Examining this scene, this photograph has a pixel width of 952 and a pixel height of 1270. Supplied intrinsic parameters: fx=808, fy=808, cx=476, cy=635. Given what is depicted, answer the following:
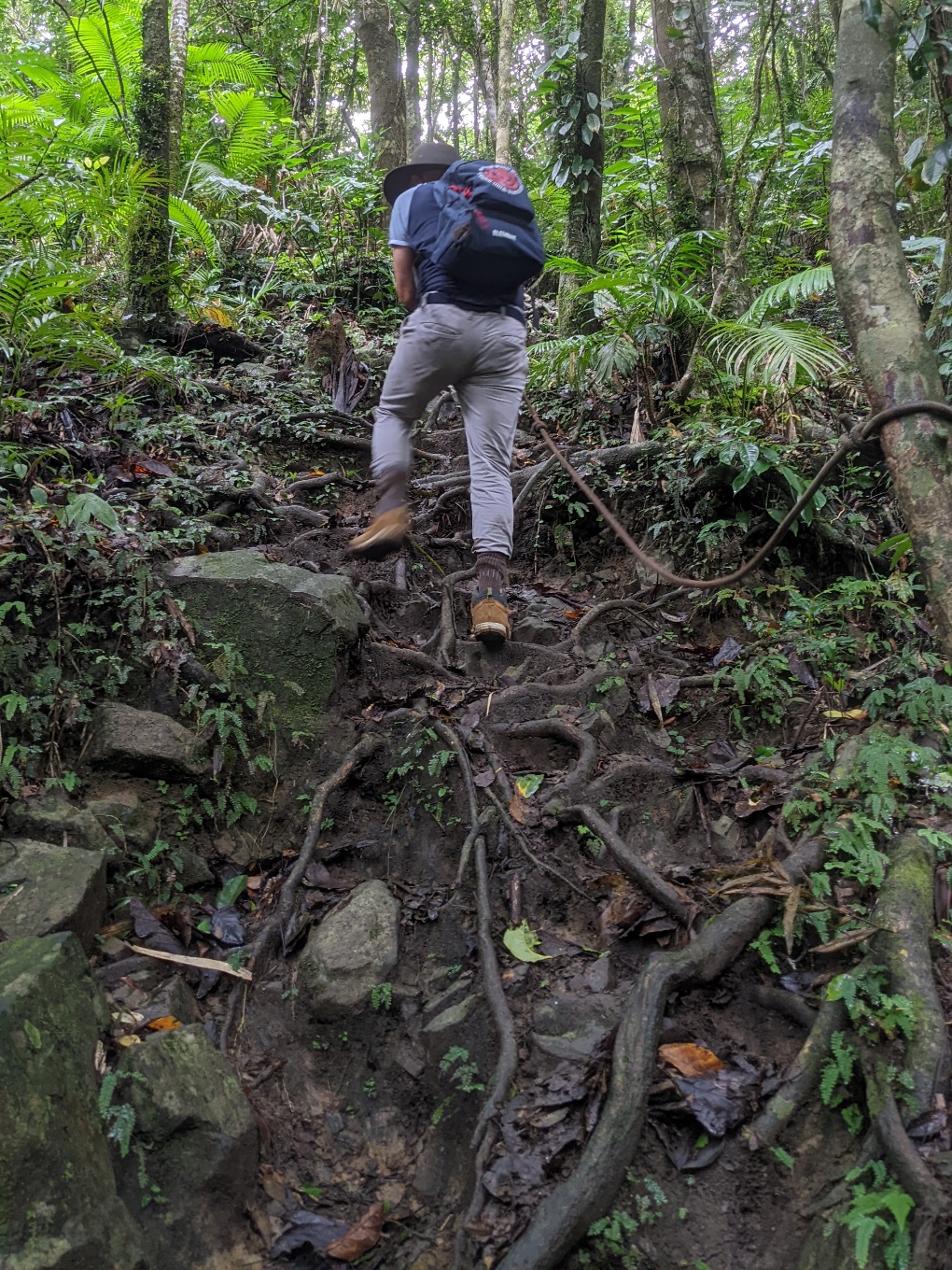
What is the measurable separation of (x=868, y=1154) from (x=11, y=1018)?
2331 mm

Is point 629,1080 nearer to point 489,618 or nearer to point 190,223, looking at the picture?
point 489,618

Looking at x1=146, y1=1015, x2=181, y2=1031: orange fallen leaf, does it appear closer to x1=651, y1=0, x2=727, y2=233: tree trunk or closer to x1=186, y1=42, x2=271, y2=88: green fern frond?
x1=651, y1=0, x2=727, y2=233: tree trunk

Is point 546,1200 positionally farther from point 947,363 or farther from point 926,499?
point 947,363

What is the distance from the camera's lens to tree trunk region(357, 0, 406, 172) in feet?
35.2

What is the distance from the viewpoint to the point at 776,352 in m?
5.31

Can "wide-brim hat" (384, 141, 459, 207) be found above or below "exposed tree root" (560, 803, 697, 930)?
above

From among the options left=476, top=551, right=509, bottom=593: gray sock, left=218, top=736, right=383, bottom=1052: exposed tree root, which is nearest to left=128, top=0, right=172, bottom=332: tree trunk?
left=476, top=551, right=509, bottom=593: gray sock

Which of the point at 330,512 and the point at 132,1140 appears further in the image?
the point at 330,512

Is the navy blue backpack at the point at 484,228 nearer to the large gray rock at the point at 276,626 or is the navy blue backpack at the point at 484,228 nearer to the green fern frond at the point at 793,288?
the large gray rock at the point at 276,626

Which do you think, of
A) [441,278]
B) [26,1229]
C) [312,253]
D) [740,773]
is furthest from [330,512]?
[312,253]

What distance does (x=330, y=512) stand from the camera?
5.61 meters

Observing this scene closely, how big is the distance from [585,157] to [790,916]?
702 centimetres

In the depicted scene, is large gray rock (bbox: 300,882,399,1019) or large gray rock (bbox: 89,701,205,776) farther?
large gray rock (bbox: 89,701,205,776)

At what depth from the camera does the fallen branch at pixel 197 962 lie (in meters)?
2.97
